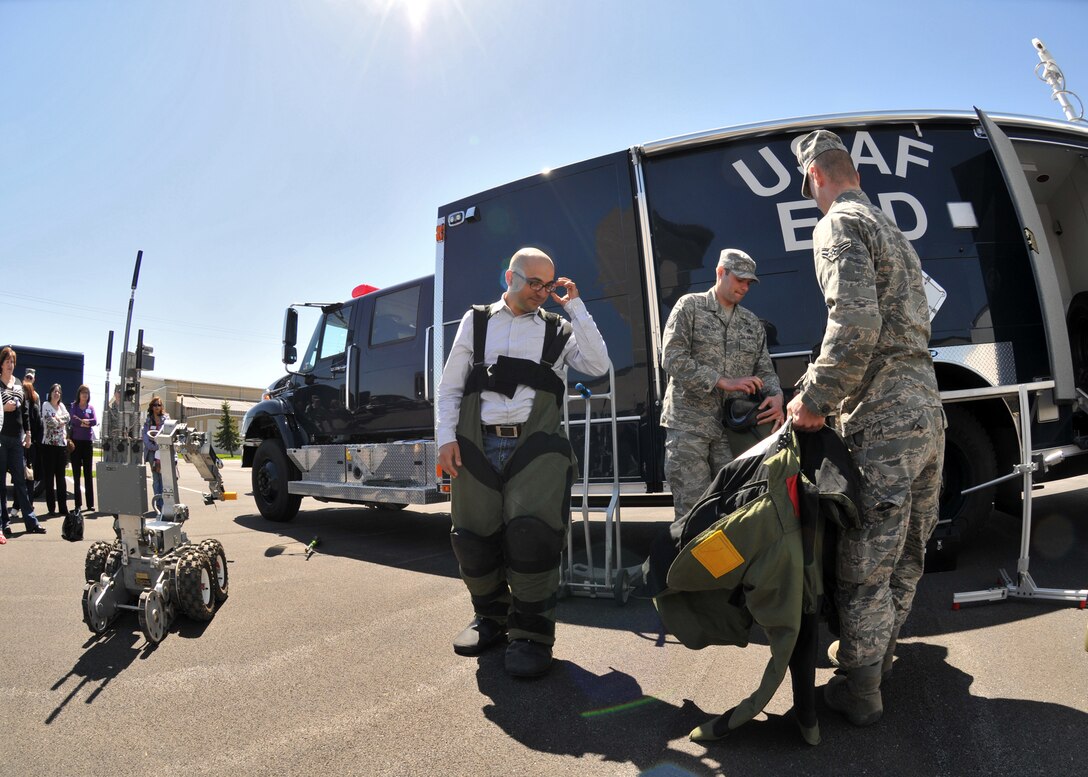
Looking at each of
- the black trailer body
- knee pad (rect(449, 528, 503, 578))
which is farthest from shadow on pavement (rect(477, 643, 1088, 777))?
the black trailer body

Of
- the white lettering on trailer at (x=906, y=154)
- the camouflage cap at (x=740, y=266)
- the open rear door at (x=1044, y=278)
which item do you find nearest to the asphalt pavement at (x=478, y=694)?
the open rear door at (x=1044, y=278)

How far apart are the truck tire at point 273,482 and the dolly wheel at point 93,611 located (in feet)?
12.0

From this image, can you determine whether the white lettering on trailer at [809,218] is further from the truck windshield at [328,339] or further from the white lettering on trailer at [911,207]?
the truck windshield at [328,339]

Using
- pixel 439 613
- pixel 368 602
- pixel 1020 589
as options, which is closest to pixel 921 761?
pixel 1020 589

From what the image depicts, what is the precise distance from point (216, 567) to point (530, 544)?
2.08 meters

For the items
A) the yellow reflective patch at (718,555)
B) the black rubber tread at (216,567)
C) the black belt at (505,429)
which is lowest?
the black rubber tread at (216,567)

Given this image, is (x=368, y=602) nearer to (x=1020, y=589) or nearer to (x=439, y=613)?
(x=439, y=613)

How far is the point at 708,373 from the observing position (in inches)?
121

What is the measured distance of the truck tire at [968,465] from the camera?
3609 millimetres

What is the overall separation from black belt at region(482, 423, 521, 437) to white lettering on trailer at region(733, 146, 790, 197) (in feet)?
7.53

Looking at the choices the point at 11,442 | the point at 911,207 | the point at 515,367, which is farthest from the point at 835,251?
the point at 11,442

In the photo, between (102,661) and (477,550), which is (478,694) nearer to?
(477,550)

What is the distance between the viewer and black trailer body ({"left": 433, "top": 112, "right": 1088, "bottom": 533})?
3.54 meters

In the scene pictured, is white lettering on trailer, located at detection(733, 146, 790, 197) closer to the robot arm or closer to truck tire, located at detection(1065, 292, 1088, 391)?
truck tire, located at detection(1065, 292, 1088, 391)
